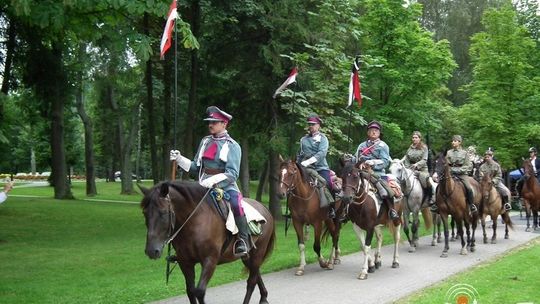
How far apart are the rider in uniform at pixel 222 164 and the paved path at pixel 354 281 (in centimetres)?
203

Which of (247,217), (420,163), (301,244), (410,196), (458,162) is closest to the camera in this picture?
(247,217)

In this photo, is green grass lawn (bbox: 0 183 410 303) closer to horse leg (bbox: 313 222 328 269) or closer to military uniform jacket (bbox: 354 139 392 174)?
horse leg (bbox: 313 222 328 269)

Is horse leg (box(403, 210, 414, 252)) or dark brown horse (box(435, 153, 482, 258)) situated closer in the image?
dark brown horse (box(435, 153, 482, 258))

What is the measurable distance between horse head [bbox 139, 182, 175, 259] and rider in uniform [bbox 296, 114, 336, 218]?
20.9ft

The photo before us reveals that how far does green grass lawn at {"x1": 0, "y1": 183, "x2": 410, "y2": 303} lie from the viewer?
10641mm

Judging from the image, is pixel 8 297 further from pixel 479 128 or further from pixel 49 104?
pixel 479 128

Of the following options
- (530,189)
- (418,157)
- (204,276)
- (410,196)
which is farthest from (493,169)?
(204,276)

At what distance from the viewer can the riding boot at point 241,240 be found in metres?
8.36

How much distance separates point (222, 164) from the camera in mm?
8422

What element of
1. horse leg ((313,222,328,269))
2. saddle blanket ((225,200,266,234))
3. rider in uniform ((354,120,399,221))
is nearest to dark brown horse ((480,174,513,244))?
rider in uniform ((354,120,399,221))

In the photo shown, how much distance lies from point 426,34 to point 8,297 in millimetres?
22993

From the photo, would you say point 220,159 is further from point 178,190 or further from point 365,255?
point 365,255

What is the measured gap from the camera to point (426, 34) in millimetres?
28109

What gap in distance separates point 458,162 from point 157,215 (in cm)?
1242
